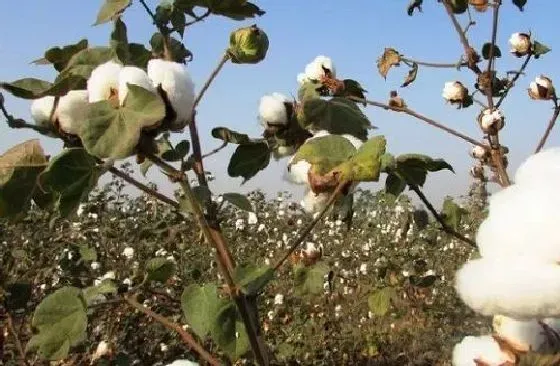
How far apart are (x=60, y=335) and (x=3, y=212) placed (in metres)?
0.27

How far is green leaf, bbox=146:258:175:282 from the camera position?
1.28 meters

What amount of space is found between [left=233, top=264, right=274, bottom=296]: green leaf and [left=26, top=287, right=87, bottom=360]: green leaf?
0.28 meters

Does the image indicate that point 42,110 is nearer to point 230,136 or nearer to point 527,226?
point 230,136

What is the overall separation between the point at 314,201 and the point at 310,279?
52cm

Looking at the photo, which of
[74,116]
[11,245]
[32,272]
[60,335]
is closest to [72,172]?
[74,116]

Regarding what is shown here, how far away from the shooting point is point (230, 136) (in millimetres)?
1128

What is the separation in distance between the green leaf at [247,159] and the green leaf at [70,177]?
26 centimetres

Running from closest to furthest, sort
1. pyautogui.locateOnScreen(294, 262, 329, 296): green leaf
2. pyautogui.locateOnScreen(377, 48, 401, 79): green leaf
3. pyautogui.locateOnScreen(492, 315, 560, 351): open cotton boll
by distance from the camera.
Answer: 1. pyautogui.locateOnScreen(492, 315, 560, 351): open cotton boll
2. pyautogui.locateOnScreen(294, 262, 329, 296): green leaf
3. pyautogui.locateOnScreen(377, 48, 401, 79): green leaf

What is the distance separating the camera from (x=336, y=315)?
4.72 metres

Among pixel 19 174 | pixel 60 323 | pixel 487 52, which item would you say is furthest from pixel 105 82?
pixel 487 52

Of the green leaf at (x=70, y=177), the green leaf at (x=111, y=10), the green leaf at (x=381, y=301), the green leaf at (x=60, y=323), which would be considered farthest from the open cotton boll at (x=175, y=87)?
the green leaf at (x=381, y=301)

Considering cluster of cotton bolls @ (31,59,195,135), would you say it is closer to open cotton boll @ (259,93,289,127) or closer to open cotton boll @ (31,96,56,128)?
open cotton boll @ (31,96,56,128)

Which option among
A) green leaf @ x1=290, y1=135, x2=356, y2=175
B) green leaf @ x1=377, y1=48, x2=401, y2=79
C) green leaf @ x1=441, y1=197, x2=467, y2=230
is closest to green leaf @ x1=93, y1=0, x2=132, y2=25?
green leaf @ x1=290, y1=135, x2=356, y2=175

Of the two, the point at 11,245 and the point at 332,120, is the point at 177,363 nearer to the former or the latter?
the point at 332,120
